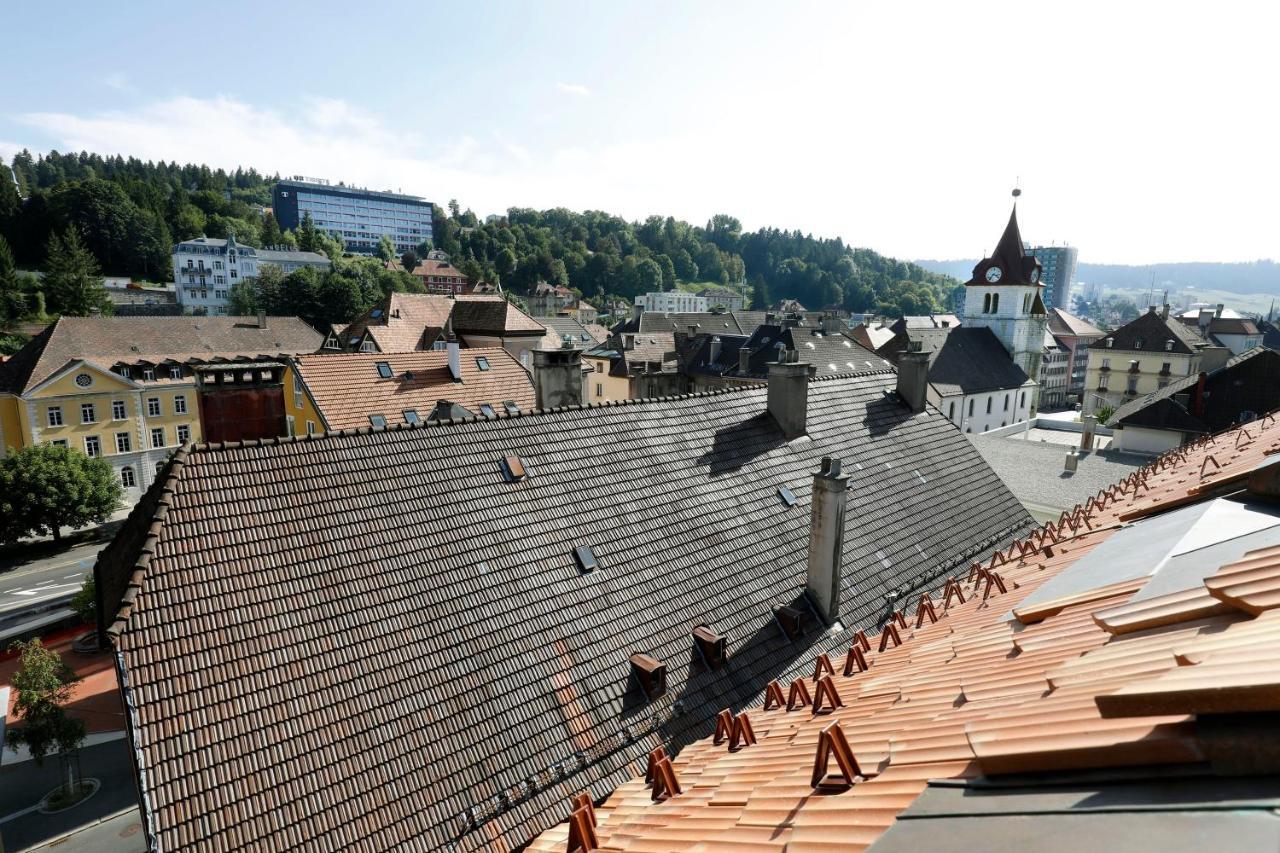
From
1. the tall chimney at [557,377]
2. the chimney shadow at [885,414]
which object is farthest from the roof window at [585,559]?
the chimney shadow at [885,414]

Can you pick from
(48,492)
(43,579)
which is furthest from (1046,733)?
(48,492)

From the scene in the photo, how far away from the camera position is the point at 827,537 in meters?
13.2

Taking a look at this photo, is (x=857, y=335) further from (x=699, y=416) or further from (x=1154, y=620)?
(x=1154, y=620)

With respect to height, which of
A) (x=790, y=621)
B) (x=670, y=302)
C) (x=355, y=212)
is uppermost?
(x=355, y=212)

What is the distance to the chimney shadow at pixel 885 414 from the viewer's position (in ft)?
62.0

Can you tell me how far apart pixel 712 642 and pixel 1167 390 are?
3262 cm

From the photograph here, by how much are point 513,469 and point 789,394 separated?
23.9 ft

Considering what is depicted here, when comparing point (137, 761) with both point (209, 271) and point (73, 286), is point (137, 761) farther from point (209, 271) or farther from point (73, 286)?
point (209, 271)

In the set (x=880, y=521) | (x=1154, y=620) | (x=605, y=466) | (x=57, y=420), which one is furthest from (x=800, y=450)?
(x=57, y=420)

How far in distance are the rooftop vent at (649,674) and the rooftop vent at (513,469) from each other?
11.7ft

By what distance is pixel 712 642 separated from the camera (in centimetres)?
1159

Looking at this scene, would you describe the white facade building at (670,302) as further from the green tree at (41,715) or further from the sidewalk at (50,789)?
the green tree at (41,715)

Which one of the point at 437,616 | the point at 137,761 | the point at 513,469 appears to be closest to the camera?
the point at 137,761

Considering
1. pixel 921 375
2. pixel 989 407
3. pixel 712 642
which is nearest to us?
pixel 712 642
